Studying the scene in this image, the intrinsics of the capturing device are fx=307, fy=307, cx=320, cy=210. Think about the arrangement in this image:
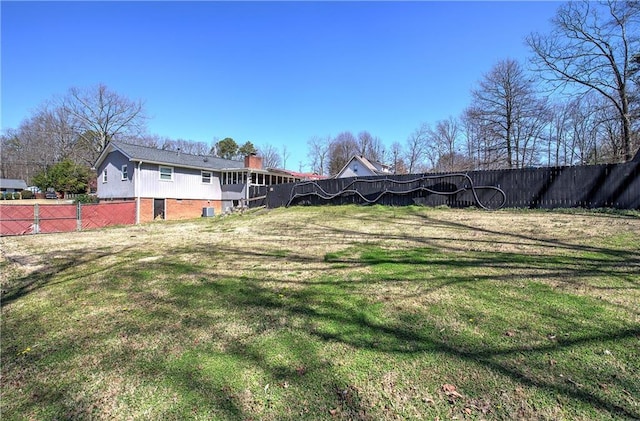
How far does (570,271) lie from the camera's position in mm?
4219

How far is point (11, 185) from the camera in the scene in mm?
53625

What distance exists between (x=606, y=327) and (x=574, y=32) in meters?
24.2

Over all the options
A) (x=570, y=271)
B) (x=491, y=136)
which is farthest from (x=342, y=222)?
(x=491, y=136)

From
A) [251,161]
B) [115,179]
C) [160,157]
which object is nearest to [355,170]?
[251,161]

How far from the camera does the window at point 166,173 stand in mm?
20656

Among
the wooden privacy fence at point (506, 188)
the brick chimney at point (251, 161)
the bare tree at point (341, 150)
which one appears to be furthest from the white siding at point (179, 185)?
the bare tree at point (341, 150)

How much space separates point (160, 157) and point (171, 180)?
5.70 feet

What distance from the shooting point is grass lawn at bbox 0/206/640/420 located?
206cm

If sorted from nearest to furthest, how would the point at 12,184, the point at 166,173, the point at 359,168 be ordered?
the point at 166,173
the point at 359,168
the point at 12,184

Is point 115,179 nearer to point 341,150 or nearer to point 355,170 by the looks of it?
point 355,170

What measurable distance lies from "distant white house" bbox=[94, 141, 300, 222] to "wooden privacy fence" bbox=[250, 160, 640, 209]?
9.43 meters

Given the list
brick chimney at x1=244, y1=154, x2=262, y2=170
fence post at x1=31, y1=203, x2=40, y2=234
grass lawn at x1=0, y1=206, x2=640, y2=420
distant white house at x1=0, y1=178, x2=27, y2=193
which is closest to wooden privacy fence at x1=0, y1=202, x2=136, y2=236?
fence post at x1=31, y1=203, x2=40, y2=234

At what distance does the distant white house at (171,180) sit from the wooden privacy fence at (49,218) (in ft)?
12.5

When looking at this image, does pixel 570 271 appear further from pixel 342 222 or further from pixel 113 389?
pixel 342 222
